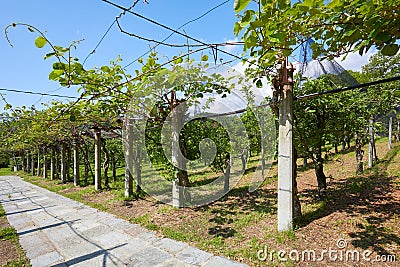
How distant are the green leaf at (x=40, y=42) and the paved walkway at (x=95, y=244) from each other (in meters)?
2.85

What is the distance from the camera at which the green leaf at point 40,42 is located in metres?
2.08

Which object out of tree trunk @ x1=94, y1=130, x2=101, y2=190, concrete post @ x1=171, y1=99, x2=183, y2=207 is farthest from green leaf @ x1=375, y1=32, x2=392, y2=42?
tree trunk @ x1=94, y1=130, x2=101, y2=190

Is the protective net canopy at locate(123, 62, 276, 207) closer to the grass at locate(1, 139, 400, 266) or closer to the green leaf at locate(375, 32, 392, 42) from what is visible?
the grass at locate(1, 139, 400, 266)

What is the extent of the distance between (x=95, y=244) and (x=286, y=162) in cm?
348

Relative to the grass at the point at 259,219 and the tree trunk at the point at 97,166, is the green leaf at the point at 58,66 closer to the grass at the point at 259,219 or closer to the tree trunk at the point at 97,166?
the grass at the point at 259,219

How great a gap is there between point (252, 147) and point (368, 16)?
8064 millimetres

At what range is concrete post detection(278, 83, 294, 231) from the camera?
354 cm

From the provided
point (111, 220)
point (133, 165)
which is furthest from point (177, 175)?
point (133, 165)

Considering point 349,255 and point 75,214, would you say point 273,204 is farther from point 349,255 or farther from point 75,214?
point 75,214

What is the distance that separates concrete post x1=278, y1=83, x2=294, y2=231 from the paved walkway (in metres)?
1.17

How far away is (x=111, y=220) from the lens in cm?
506

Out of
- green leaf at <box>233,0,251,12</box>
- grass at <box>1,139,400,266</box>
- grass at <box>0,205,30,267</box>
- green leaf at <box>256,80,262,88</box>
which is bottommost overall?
grass at <box>0,205,30,267</box>

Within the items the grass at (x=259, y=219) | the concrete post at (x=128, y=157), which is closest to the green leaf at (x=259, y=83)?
the grass at (x=259, y=219)

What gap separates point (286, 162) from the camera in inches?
140
